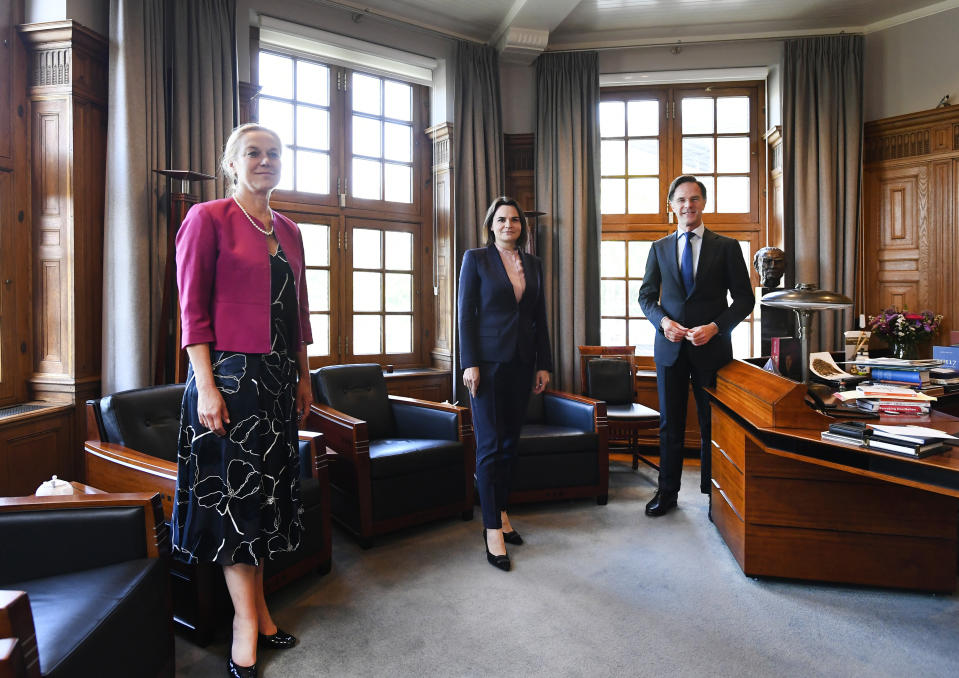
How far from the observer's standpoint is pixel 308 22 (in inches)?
158

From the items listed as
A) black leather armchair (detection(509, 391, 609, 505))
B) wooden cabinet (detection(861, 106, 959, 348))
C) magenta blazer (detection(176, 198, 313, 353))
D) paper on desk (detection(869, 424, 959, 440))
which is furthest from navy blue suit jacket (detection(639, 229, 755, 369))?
wooden cabinet (detection(861, 106, 959, 348))

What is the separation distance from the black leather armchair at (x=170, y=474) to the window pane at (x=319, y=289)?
5.72ft

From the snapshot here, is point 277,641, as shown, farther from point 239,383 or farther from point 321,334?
point 321,334

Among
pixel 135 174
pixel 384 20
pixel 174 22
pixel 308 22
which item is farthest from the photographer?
pixel 384 20

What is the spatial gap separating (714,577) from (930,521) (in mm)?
785

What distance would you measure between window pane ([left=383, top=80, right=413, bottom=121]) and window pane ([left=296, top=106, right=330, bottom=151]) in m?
0.50

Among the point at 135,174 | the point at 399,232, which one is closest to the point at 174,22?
the point at 135,174

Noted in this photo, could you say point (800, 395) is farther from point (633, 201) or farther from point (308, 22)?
point (308, 22)

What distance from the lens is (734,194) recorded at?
4.84 metres

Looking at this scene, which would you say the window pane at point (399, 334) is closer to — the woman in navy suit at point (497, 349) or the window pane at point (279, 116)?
the window pane at point (279, 116)

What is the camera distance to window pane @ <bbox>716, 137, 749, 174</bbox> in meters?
4.84

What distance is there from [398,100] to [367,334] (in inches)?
70.7

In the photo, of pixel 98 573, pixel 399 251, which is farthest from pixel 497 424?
pixel 399 251

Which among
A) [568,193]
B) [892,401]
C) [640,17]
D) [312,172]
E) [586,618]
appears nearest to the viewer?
[586,618]
